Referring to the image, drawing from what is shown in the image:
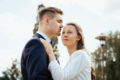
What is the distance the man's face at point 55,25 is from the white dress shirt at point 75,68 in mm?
383

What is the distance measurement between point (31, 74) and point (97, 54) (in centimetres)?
2703

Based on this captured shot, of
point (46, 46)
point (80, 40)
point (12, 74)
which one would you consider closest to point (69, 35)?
point (80, 40)

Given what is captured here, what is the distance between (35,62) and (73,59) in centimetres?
63

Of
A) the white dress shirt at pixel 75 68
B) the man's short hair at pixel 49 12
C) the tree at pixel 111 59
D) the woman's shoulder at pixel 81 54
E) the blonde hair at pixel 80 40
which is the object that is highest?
the man's short hair at pixel 49 12

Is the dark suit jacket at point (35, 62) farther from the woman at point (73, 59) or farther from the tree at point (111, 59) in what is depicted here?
the tree at point (111, 59)

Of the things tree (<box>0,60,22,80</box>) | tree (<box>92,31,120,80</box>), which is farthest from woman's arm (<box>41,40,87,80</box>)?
tree (<box>0,60,22,80</box>)

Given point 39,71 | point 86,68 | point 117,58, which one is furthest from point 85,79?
point 117,58

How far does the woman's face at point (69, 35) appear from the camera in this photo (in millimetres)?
3309

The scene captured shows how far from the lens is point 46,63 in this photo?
108 inches

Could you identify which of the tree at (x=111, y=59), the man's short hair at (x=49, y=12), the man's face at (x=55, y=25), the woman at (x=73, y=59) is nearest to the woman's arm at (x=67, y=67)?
the woman at (x=73, y=59)

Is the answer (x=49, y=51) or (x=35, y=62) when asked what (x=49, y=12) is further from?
(x=35, y=62)

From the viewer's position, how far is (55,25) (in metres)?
3.07

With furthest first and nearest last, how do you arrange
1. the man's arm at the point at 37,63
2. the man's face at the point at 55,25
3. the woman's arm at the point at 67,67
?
the man's face at the point at 55,25 → the woman's arm at the point at 67,67 → the man's arm at the point at 37,63

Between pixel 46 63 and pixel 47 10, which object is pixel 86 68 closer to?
pixel 46 63
